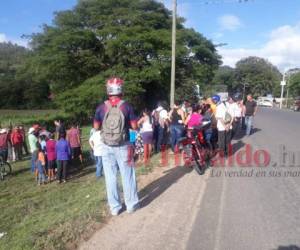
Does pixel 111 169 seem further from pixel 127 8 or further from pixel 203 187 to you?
pixel 127 8

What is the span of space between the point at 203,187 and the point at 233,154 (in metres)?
4.08

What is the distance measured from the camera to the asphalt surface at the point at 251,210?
4.65 m

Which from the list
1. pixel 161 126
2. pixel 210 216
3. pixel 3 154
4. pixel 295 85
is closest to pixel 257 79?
pixel 295 85

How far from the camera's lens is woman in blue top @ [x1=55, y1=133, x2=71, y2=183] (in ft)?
38.6

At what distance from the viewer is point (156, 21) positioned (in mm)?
32656

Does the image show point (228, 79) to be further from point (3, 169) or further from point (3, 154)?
point (3, 169)

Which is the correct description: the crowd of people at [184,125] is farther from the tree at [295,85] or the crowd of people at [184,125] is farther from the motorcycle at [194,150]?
the tree at [295,85]

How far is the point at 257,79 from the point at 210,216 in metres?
106

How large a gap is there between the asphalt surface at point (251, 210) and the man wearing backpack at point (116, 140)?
1.16 m

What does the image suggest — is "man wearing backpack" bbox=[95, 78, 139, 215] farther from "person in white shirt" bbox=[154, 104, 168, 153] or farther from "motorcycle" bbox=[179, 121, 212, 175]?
"person in white shirt" bbox=[154, 104, 168, 153]

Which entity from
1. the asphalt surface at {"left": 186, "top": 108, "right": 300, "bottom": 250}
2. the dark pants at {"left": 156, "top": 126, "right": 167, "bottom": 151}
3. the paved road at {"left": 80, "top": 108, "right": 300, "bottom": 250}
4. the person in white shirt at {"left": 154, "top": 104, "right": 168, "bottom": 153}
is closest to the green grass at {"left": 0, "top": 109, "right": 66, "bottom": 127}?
the person in white shirt at {"left": 154, "top": 104, "right": 168, "bottom": 153}

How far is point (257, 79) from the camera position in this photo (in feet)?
348

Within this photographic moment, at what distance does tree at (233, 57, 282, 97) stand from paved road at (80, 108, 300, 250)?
310 feet

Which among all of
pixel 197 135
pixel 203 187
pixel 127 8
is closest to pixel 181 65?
pixel 127 8
